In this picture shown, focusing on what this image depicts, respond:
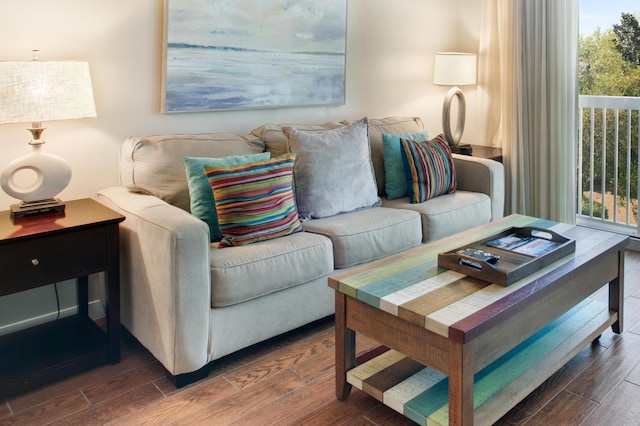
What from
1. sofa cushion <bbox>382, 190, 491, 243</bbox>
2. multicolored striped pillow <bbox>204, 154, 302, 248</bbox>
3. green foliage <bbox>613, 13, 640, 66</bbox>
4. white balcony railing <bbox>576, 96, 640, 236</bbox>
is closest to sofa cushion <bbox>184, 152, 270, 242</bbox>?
multicolored striped pillow <bbox>204, 154, 302, 248</bbox>

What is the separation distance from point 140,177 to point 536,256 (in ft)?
5.61

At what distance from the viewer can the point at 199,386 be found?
2297mm

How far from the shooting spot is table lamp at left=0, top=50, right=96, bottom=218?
220 centimetres

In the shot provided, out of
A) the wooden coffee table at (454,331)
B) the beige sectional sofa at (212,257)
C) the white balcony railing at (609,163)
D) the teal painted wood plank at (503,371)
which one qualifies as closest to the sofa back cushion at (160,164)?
the beige sectional sofa at (212,257)

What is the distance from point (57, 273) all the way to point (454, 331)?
1462 mm

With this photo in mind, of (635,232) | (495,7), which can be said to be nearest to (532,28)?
(495,7)

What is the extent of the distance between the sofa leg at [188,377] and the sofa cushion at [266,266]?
0.28m

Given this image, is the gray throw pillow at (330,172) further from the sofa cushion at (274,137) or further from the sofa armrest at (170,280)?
the sofa armrest at (170,280)

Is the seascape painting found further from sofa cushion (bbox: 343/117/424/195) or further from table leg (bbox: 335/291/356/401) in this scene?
table leg (bbox: 335/291/356/401)

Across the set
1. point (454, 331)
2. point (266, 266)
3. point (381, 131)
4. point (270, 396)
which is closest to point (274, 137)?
point (381, 131)

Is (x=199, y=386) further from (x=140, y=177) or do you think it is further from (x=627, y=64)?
(x=627, y=64)

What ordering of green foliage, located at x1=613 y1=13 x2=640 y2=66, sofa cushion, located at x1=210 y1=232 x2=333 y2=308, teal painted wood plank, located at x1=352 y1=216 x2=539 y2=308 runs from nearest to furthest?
teal painted wood plank, located at x1=352 y1=216 x2=539 y2=308
sofa cushion, located at x1=210 y1=232 x2=333 y2=308
green foliage, located at x1=613 y1=13 x2=640 y2=66

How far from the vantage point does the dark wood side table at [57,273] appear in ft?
6.94

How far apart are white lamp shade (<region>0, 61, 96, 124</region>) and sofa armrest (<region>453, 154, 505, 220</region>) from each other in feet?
7.34
